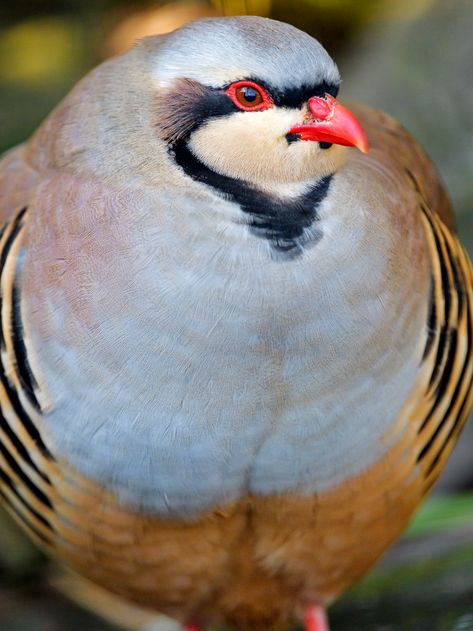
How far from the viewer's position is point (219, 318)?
249 cm

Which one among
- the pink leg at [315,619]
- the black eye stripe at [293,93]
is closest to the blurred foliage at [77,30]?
the pink leg at [315,619]

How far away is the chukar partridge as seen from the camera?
2.46 metres

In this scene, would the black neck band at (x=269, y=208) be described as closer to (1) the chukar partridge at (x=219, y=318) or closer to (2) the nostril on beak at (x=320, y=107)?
(1) the chukar partridge at (x=219, y=318)

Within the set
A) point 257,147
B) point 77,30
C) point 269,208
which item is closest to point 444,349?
point 269,208

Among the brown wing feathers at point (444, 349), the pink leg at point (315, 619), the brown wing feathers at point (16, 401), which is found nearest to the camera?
the brown wing feathers at point (16, 401)

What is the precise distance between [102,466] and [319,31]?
9.01 ft

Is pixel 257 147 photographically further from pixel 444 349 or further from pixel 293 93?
pixel 444 349

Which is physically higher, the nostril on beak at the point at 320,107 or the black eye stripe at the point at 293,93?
the black eye stripe at the point at 293,93

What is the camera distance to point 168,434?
103 inches

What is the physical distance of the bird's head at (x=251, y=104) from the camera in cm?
238

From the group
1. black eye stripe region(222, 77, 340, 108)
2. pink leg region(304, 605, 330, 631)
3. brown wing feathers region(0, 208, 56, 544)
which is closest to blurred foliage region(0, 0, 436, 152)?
brown wing feathers region(0, 208, 56, 544)

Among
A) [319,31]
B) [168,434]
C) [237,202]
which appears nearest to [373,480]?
[168,434]

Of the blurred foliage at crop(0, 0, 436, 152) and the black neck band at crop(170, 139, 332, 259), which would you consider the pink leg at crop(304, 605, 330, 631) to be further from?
the blurred foliage at crop(0, 0, 436, 152)

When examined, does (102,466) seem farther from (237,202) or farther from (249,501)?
(237,202)
